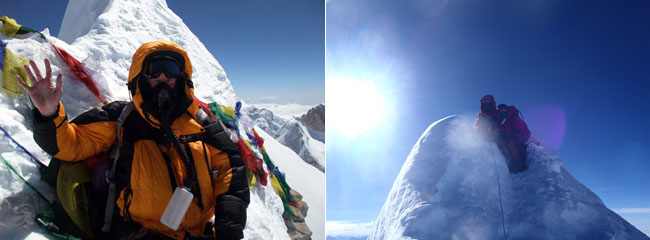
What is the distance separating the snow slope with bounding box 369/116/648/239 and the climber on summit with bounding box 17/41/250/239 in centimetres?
461

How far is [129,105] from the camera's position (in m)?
2.58

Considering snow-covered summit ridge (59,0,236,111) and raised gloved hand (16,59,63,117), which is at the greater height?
snow-covered summit ridge (59,0,236,111)

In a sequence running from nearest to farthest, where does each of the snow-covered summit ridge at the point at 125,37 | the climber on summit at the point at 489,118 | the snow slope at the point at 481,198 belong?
1. the snow-covered summit ridge at the point at 125,37
2. the snow slope at the point at 481,198
3. the climber on summit at the point at 489,118

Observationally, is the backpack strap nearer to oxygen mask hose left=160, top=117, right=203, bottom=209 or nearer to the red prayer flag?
oxygen mask hose left=160, top=117, right=203, bottom=209

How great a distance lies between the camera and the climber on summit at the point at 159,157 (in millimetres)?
2383

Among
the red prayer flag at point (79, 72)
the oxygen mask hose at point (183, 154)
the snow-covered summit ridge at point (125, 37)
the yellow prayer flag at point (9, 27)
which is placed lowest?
the oxygen mask hose at point (183, 154)

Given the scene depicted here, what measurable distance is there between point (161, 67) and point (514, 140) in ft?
24.8

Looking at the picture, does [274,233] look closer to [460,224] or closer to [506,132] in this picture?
[460,224]

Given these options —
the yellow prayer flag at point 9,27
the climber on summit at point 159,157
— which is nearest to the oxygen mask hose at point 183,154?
the climber on summit at point 159,157

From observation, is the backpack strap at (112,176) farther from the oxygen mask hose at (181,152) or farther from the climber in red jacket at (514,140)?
the climber in red jacket at (514,140)

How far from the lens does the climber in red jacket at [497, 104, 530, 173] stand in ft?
23.5

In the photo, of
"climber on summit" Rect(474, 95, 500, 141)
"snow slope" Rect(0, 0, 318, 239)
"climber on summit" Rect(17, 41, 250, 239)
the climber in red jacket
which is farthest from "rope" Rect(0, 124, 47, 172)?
the climber in red jacket

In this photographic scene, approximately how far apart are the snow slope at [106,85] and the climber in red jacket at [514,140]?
545 cm

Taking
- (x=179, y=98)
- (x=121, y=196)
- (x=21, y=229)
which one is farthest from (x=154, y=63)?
(x=21, y=229)
